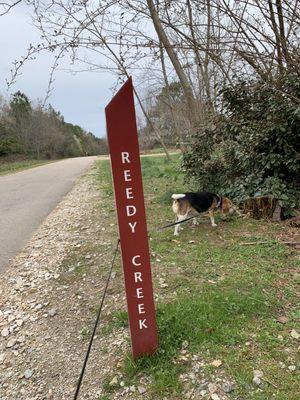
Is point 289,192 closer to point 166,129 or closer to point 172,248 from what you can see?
point 172,248

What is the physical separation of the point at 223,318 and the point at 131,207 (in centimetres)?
163

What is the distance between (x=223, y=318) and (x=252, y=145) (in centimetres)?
440

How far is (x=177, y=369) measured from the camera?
278 cm

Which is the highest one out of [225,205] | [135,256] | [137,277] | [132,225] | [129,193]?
[129,193]

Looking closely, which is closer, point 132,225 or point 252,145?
point 132,225

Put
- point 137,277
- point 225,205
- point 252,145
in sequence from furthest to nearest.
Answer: point 252,145, point 225,205, point 137,277

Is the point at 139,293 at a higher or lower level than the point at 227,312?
higher

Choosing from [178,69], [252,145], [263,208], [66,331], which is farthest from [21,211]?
[66,331]

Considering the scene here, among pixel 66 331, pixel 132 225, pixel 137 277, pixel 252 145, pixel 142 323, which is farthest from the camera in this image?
pixel 252 145

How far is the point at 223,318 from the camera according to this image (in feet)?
10.8

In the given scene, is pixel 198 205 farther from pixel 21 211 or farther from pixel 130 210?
pixel 21 211

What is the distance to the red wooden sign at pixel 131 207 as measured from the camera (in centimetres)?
224

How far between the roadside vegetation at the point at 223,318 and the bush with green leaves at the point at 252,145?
1.53m

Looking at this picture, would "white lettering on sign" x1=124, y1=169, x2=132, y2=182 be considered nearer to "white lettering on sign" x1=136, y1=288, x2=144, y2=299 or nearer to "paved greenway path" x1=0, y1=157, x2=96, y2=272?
"white lettering on sign" x1=136, y1=288, x2=144, y2=299
